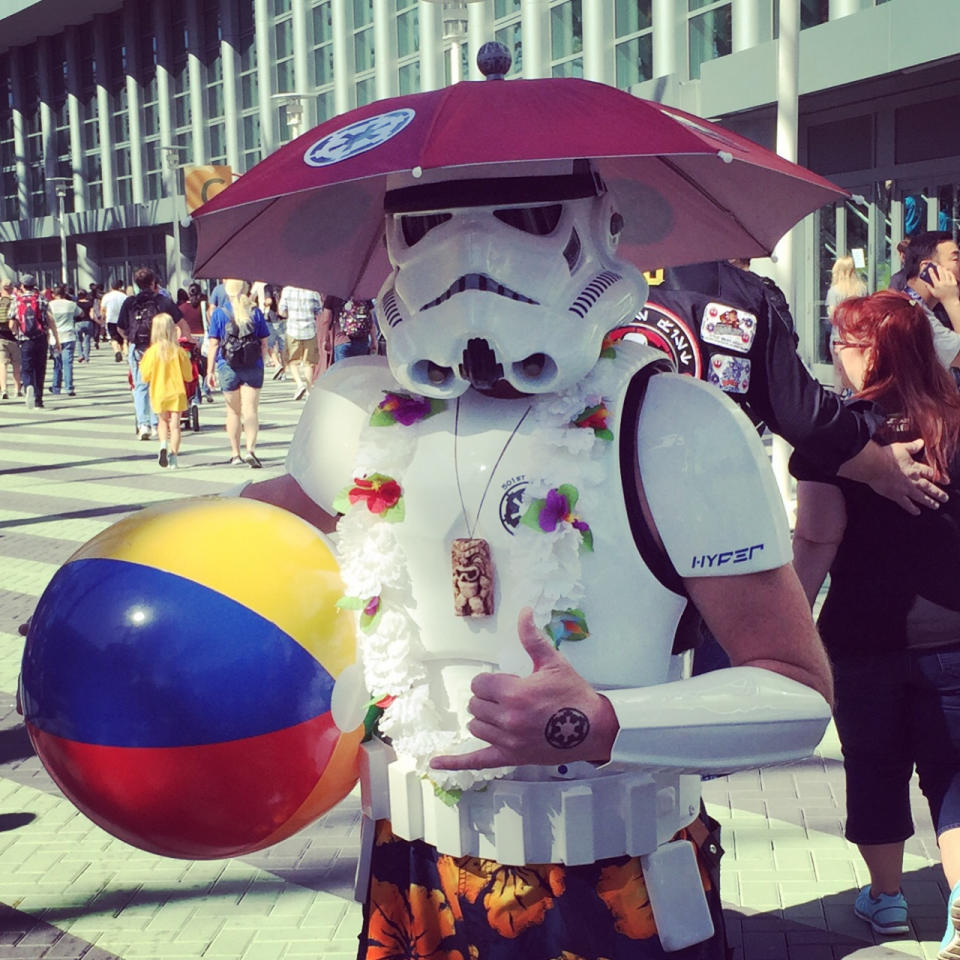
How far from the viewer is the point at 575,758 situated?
1.82 m

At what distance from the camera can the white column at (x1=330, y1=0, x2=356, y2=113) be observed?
109 ft

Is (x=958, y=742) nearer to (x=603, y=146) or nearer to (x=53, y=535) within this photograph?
(x=603, y=146)

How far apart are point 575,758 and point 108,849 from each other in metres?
2.94

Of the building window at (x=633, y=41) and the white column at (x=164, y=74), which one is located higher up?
the white column at (x=164, y=74)

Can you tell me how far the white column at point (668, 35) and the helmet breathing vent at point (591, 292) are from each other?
2120 centimetres

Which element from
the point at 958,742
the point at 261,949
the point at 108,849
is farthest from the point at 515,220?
the point at 108,849

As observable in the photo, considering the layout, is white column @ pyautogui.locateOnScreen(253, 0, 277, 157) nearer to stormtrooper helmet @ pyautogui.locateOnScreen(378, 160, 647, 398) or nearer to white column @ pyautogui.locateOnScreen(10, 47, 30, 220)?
white column @ pyautogui.locateOnScreen(10, 47, 30, 220)

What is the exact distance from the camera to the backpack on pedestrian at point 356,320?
32.4ft

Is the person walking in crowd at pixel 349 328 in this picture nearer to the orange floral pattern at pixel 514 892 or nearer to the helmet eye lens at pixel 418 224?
the helmet eye lens at pixel 418 224

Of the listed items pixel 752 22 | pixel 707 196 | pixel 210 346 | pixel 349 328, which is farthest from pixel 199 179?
pixel 707 196

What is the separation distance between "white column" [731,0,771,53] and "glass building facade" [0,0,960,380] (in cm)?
4

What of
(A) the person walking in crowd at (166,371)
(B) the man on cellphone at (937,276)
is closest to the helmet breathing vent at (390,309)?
(B) the man on cellphone at (937,276)

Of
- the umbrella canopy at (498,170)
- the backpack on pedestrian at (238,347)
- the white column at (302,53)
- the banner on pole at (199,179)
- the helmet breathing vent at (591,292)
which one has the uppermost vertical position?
the white column at (302,53)

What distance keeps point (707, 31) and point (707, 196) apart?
20.5 m
